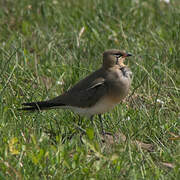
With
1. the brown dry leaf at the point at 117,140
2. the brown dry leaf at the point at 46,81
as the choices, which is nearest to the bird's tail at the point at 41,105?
the brown dry leaf at the point at 117,140

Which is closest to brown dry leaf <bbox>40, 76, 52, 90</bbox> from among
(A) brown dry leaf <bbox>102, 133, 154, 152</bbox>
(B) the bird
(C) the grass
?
(C) the grass

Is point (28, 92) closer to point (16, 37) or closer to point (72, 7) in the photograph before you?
point (16, 37)

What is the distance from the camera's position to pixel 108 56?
5.27 metres

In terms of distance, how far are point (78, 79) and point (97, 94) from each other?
115 centimetres

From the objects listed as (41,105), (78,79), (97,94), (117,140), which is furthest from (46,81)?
(117,140)

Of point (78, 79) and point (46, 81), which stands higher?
point (78, 79)

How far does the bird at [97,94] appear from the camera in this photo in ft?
16.6

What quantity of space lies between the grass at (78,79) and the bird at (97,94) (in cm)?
14

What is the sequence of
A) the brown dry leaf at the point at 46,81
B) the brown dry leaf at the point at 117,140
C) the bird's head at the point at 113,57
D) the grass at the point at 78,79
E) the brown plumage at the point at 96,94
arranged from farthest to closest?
the brown dry leaf at the point at 46,81, the bird's head at the point at 113,57, the brown plumage at the point at 96,94, the brown dry leaf at the point at 117,140, the grass at the point at 78,79

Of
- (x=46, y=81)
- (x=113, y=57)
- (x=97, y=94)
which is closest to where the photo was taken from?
(x=97, y=94)

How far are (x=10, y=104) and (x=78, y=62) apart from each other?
1.10 metres

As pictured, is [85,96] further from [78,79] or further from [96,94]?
[78,79]

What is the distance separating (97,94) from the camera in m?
5.09

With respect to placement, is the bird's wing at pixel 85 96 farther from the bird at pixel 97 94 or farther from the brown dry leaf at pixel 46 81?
the brown dry leaf at pixel 46 81
